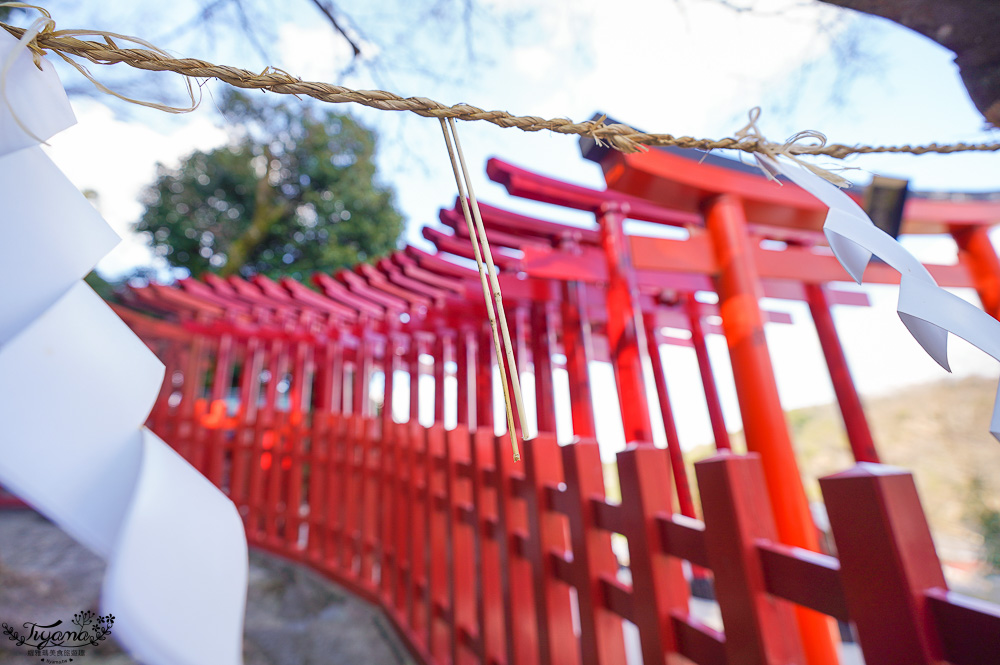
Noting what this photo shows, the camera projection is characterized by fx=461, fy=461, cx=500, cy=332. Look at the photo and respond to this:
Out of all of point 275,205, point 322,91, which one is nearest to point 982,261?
point 322,91

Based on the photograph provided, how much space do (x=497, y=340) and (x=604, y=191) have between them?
176cm

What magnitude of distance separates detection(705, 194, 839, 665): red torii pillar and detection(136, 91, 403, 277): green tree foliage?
692 cm

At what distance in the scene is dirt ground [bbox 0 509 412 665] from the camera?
2.23 m

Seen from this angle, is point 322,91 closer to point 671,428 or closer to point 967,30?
point 967,30

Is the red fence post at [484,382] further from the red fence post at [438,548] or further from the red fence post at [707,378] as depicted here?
the red fence post at [707,378]

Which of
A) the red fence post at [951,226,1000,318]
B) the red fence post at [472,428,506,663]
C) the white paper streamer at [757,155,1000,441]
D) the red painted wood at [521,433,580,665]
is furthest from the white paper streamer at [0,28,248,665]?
the red fence post at [951,226,1000,318]

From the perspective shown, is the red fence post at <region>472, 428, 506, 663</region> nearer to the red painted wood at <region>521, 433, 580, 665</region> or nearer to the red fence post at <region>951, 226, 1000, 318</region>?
the red painted wood at <region>521, 433, 580, 665</region>

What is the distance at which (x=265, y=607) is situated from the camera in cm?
285

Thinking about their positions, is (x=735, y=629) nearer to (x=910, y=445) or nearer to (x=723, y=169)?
(x=723, y=169)

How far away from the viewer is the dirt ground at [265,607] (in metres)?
2.23

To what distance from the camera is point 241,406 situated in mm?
4410

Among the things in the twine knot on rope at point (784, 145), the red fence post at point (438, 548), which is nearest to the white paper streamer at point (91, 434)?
the twine knot on rope at point (784, 145)

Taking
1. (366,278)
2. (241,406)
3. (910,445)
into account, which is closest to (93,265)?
(366,278)

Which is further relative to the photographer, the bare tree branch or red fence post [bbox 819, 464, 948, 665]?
the bare tree branch
